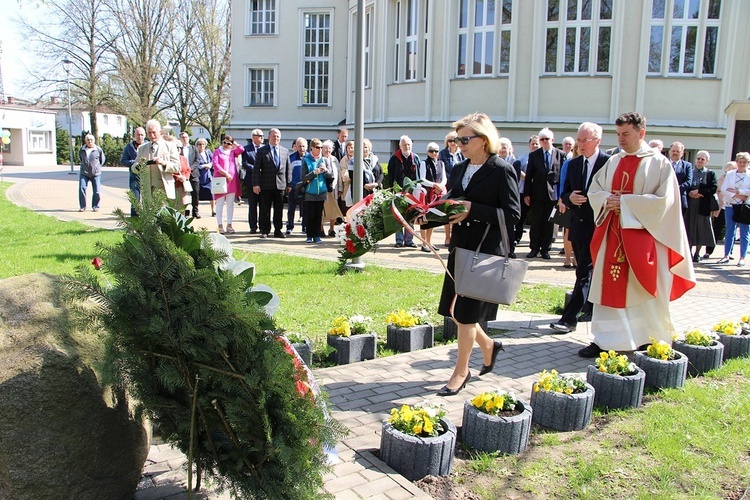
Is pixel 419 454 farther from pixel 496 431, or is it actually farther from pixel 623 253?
pixel 623 253

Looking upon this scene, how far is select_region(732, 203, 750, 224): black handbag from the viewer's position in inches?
465

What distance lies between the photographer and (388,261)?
430 inches

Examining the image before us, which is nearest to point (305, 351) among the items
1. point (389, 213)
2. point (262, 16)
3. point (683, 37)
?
point (389, 213)

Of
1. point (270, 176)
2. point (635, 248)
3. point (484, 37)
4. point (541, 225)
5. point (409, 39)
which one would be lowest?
point (541, 225)

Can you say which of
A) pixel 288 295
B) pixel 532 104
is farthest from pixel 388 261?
pixel 532 104

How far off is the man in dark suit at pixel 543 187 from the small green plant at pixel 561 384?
729 cm

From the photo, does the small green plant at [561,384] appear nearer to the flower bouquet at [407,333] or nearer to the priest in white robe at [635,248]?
the priest in white robe at [635,248]

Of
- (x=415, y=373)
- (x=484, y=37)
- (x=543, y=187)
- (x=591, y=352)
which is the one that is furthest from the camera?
(x=484, y=37)

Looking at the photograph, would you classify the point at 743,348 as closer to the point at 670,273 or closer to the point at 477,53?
the point at 670,273

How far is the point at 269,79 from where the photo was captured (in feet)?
111

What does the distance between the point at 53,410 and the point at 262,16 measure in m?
33.6

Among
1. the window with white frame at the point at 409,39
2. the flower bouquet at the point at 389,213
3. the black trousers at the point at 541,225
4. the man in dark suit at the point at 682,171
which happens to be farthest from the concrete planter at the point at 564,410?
the window with white frame at the point at 409,39

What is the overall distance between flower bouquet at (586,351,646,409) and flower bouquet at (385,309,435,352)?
1.71m

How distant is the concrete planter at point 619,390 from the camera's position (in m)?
4.79
